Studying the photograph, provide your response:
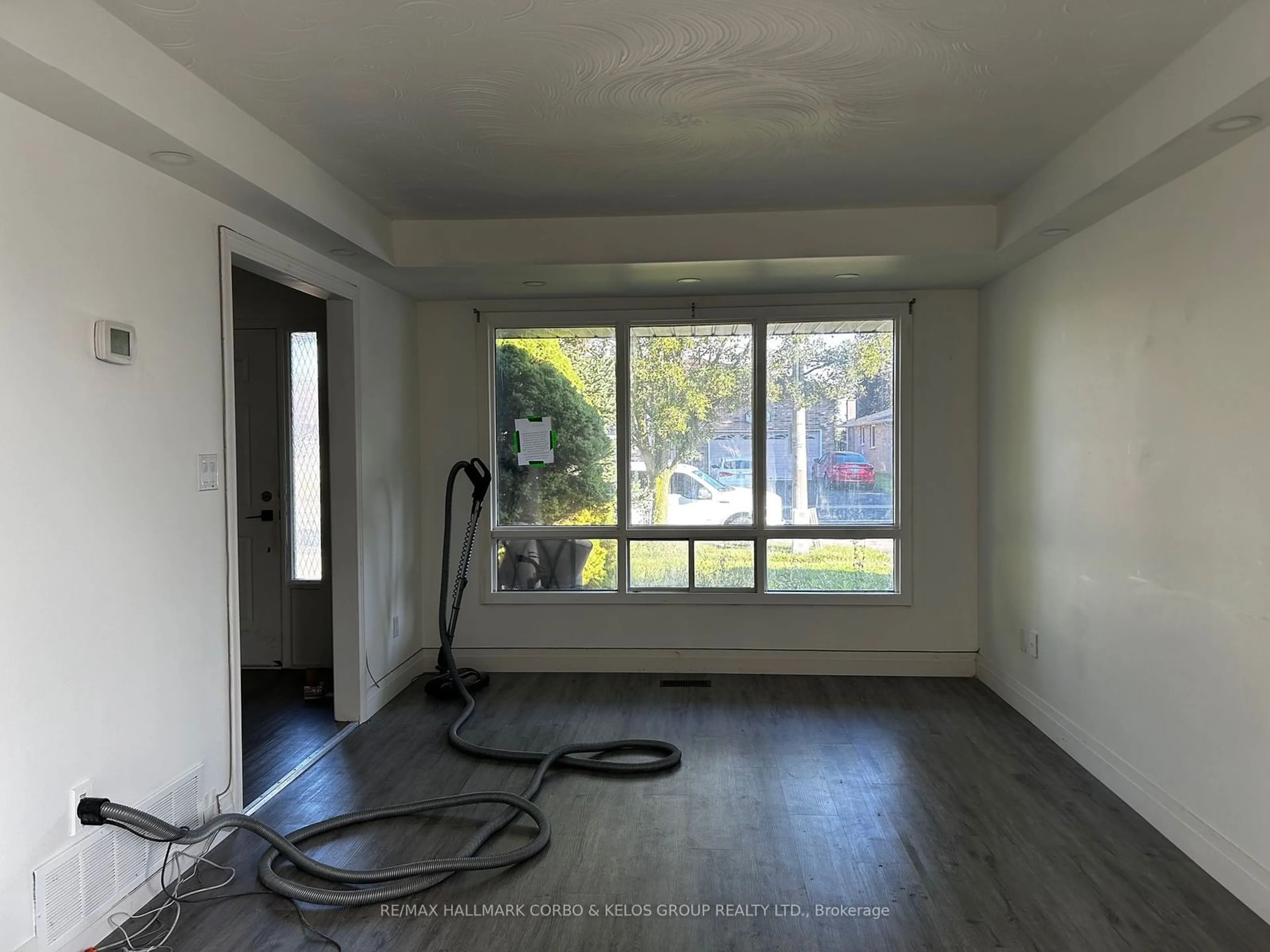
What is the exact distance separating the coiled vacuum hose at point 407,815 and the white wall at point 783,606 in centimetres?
112

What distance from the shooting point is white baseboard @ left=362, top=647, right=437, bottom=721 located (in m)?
4.03

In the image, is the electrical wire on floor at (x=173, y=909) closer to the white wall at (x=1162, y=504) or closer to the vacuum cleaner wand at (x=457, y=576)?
the vacuum cleaner wand at (x=457, y=576)

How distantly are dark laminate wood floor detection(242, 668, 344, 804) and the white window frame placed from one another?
118 centimetres

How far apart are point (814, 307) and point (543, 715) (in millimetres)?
2830

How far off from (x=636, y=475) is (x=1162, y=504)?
109 inches

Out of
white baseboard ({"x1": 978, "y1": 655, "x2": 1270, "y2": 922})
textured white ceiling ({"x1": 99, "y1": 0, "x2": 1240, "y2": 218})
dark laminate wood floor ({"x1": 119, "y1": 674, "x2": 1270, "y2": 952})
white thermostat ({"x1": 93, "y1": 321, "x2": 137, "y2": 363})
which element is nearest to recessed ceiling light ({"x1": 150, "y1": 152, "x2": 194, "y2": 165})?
textured white ceiling ({"x1": 99, "y1": 0, "x2": 1240, "y2": 218})

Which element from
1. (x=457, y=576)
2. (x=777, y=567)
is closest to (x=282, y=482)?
(x=457, y=576)

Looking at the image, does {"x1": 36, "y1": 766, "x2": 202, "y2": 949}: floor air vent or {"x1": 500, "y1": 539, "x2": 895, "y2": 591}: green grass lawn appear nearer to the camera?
{"x1": 36, "y1": 766, "x2": 202, "y2": 949}: floor air vent

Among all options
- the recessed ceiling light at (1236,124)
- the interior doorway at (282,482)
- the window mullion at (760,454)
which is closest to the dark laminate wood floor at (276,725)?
the interior doorway at (282,482)

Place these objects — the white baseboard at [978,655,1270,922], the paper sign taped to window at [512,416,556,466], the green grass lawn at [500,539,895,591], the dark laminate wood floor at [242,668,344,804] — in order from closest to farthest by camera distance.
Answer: the white baseboard at [978,655,1270,922] < the dark laminate wood floor at [242,668,344,804] < the green grass lawn at [500,539,895,591] < the paper sign taped to window at [512,416,556,466]

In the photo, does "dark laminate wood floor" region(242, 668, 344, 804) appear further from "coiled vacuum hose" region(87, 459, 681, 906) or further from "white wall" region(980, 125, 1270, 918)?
"white wall" region(980, 125, 1270, 918)

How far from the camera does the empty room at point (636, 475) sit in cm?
211

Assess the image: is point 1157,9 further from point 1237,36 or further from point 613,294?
point 613,294

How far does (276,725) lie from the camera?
3.85m
